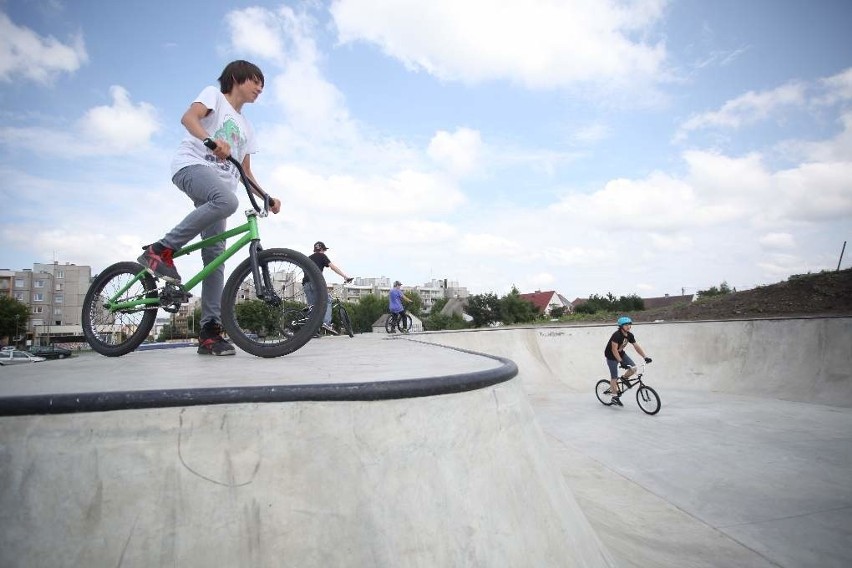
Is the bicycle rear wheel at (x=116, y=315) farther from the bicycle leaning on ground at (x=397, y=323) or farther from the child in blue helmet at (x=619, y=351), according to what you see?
the bicycle leaning on ground at (x=397, y=323)

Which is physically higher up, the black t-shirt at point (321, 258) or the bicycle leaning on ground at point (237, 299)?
the black t-shirt at point (321, 258)

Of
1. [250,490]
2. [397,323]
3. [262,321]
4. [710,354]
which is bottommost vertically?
[710,354]

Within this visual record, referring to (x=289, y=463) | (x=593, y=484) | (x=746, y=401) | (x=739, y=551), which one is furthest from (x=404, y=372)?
(x=746, y=401)

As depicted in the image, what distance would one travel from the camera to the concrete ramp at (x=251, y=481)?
4.28 ft

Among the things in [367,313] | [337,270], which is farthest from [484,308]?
[337,270]

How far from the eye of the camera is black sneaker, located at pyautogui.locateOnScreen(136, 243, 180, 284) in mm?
3121

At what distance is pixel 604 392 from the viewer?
945cm

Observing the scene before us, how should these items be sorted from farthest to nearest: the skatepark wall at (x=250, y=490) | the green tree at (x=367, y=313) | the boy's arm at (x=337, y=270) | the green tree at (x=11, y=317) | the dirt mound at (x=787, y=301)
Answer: the green tree at (x=367, y=313) < the green tree at (x=11, y=317) < the dirt mound at (x=787, y=301) < the boy's arm at (x=337, y=270) < the skatepark wall at (x=250, y=490)

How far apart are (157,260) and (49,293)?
365 feet

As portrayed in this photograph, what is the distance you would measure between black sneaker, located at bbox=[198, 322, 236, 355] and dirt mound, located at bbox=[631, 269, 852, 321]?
1678 centimetres

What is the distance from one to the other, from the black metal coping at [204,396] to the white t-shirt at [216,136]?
2.17 metres

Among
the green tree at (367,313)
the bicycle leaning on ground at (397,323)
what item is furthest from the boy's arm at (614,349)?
the green tree at (367,313)

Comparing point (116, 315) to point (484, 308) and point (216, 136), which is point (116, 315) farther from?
point (484, 308)

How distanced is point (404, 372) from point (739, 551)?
10.3 ft
